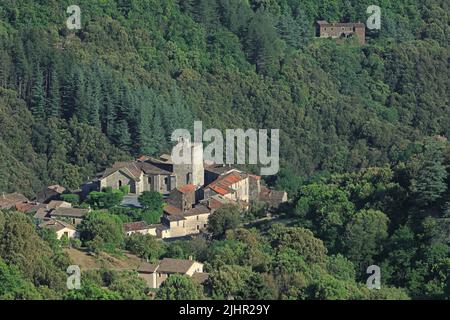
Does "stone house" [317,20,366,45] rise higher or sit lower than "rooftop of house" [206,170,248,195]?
higher

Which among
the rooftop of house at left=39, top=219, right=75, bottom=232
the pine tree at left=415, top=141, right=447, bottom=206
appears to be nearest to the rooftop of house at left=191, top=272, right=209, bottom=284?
the pine tree at left=415, top=141, right=447, bottom=206

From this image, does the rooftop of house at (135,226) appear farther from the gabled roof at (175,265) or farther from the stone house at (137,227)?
the gabled roof at (175,265)

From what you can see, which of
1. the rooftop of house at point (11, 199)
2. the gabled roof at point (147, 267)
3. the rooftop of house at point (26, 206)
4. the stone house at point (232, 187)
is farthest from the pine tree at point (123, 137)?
the gabled roof at point (147, 267)

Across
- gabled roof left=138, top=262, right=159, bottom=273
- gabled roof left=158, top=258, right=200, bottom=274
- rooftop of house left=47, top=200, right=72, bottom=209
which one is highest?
gabled roof left=158, top=258, right=200, bottom=274

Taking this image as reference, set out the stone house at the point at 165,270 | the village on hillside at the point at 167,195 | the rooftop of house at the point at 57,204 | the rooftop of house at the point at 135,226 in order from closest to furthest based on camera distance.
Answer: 1. the stone house at the point at 165,270
2. the rooftop of house at the point at 135,226
3. the village on hillside at the point at 167,195
4. the rooftop of house at the point at 57,204

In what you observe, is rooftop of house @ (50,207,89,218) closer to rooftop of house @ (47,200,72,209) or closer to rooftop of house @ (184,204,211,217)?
rooftop of house @ (47,200,72,209)
